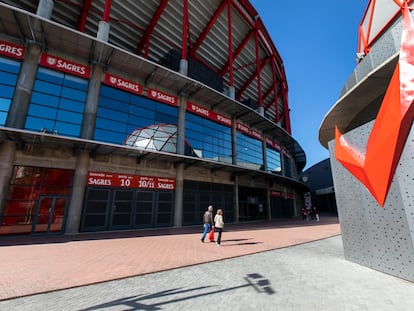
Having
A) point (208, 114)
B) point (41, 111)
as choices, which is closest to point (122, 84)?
point (41, 111)

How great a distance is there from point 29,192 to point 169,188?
29.6ft

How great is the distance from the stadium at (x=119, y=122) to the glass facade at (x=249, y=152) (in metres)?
0.14

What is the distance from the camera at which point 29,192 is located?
11680 mm

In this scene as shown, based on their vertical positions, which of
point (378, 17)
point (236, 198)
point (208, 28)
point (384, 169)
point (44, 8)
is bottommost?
point (236, 198)

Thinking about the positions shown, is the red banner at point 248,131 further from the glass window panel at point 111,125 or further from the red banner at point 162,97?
the glass window panel at point 111,125

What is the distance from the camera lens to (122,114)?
15.2 meters

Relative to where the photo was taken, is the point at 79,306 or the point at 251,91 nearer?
the point at 79,306

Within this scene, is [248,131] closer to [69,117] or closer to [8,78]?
[69,117]

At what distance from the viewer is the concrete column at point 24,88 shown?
37.3 feet

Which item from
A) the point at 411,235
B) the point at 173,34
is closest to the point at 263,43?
the point at 173,34

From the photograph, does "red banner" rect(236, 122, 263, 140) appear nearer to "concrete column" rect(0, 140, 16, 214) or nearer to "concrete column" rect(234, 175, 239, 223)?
"concrete column" rect(234, 175, 239, 223)

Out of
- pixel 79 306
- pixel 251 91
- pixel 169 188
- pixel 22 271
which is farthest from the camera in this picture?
pixel 251 91

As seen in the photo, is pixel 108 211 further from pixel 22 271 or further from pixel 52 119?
pixel 22 271

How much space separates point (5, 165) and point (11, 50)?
23.7ft
